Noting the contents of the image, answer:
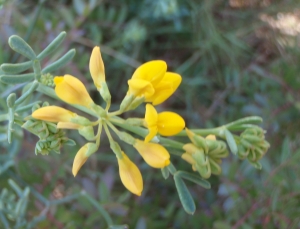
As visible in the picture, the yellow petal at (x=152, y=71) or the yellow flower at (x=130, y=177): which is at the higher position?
the yellow petal at (x=152, y=71)

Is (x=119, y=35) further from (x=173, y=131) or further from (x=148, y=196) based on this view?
(x=173, y=131)

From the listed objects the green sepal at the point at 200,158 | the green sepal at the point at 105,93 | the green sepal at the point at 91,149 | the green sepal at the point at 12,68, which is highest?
the green sepal at the point at 12,68

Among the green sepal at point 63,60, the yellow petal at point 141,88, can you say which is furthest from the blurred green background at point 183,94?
the yellow petal at point 141,88

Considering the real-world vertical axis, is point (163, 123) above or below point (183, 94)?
above

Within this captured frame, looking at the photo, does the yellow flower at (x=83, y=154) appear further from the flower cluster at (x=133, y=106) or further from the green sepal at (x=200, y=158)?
the green sepal at (x=200, y=158)

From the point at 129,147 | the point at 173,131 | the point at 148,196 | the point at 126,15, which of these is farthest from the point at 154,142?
the point at 126,15

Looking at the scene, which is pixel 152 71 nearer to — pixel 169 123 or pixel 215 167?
pixel 169 123

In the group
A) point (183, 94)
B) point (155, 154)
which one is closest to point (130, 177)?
point (155, 154)

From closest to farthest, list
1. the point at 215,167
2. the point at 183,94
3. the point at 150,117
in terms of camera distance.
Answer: the point at 150,117, the point at 215,167, the point at 183,94
